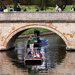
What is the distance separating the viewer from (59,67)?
37.6 m

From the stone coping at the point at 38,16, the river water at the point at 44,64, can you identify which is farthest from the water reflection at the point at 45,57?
the stone coping at the point at 38,16

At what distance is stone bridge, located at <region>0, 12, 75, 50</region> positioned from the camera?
4716 centimetres

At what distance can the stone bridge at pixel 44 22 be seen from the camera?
155 feet

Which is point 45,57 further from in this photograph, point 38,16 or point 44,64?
point 38,16

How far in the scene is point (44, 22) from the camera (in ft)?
155

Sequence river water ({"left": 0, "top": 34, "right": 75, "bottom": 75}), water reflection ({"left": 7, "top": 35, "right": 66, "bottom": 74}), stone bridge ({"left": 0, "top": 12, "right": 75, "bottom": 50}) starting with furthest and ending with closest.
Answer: stone bridge ({"left": 0, "top": 12, "right": 75, "bottom": 50}), water reflection ({"left": 7, "top": 35, "right": 66, "bottom": 74}), river water ({"left": 0, "top": 34, "right": 75, "bottom": 75})

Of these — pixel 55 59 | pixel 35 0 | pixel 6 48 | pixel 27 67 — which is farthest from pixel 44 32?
pixel 27 67

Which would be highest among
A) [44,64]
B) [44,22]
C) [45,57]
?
[44,22]

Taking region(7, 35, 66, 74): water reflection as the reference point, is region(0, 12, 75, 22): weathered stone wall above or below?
above

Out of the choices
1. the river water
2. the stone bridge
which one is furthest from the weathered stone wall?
the river water

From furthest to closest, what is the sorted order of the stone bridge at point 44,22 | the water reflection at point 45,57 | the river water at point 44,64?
the stone bridge at point 44,22, the water reflection at point 45,57, the river water at point 44,64

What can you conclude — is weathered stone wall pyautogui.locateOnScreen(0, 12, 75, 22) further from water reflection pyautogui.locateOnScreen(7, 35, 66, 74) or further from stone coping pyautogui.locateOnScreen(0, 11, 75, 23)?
water reflection pyautogui.locateOnScreen(7, 35, 66, 74)

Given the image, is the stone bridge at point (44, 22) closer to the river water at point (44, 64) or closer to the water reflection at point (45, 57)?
the water reflection at point (45, 57)

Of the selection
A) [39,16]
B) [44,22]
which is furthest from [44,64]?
[39,16]
